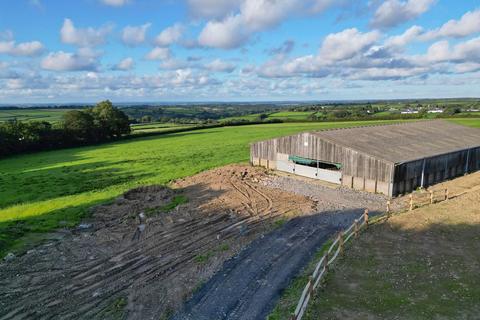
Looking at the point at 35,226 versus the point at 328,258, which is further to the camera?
the point at 35,226

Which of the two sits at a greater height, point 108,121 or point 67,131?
point 108,121

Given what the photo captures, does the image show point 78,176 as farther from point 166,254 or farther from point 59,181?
point 166,254

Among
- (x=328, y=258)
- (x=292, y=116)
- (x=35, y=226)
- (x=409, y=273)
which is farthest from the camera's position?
(x=292, y=116)

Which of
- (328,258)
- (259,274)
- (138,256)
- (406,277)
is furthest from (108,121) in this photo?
(406,277)

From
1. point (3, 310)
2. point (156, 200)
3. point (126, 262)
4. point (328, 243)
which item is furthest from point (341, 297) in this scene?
point (156, 200)

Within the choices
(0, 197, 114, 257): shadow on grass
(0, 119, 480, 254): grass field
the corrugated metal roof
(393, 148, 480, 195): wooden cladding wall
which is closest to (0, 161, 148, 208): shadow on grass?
(0, 119, 480, 254): grass field

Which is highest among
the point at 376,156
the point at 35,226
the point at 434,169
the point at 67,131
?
the point at 376,156
